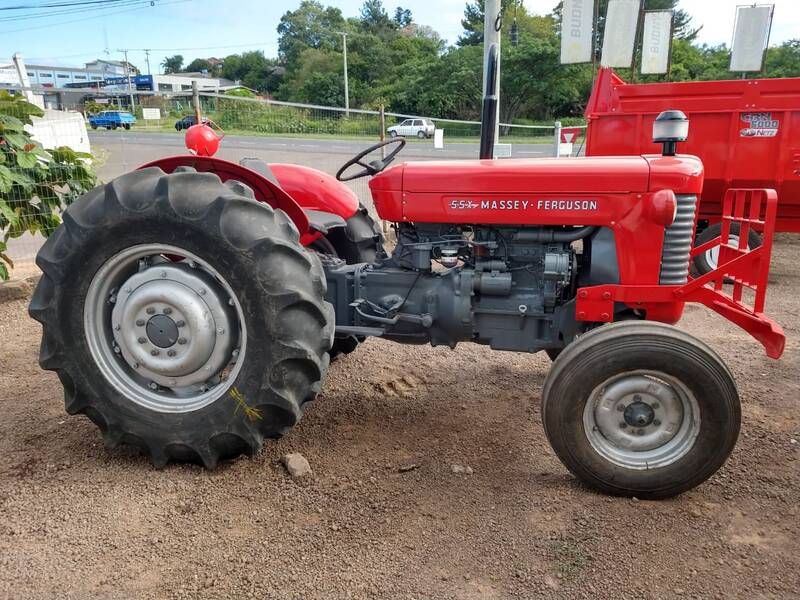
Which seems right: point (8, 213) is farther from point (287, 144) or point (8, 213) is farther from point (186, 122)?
point (287, 144)

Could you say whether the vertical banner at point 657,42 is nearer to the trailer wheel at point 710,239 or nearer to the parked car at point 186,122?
the trailer wheel at point 710,239

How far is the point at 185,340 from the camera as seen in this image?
2.67 metres

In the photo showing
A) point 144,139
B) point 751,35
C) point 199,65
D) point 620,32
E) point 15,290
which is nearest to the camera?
point 15,290

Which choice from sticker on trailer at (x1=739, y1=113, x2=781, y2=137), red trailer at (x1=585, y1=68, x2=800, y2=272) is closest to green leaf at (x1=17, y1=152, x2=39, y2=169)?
red trailer at (x1=585, y1=68, x2=800, y2=272)

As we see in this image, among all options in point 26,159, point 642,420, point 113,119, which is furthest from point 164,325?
point 113,119

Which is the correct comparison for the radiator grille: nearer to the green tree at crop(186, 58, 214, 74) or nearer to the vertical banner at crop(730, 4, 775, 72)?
the vertical banner at crop(730, 4, 775, 72)

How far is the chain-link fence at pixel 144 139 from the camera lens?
17.0ft

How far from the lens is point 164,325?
2.67 metres

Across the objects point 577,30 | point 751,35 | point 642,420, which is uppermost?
point 577,30

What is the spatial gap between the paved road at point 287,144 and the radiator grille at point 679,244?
26.6ft

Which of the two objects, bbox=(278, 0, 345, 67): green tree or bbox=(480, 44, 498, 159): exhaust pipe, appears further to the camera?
bbox=(278, 0, 345, 67): green tree

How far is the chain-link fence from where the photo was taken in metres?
5.17

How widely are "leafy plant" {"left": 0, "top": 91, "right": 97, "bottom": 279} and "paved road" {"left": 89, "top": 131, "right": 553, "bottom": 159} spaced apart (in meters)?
3.64

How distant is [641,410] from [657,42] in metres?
9.26
